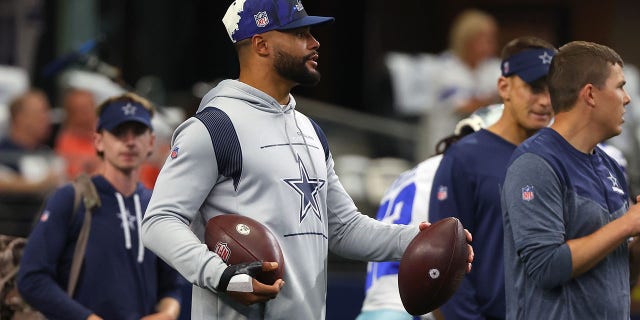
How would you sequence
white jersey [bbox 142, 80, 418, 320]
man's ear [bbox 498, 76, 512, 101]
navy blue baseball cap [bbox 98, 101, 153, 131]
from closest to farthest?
white jersey [bbox 142, 80, 418, 320], man's ear [bbox 498, 76, 512, 101], navy blue baseball cap [bbox 98, 101, 153, 131]

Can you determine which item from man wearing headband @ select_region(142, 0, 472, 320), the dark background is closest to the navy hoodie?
man wearing headband @ select_region(142, 0, 472, 320)

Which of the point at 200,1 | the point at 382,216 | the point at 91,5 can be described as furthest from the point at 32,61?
the point at 382,216

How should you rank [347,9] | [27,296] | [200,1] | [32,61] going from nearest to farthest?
[27,296], [32,61], [200,1], [347,9]

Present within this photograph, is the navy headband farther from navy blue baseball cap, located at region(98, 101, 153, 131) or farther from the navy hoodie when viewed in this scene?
the navy hoodie

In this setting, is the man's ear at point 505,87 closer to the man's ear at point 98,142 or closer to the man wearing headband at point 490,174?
the man wearing headband at point 490,174

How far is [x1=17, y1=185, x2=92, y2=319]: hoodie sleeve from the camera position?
685 centimetres

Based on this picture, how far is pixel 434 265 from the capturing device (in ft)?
18.0

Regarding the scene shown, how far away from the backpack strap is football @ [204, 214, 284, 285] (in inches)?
70.2

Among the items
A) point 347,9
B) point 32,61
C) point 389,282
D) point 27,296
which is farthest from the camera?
point 347,9

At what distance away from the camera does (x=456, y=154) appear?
702 centimetres

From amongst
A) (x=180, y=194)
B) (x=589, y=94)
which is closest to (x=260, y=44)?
(x=180, y=194)

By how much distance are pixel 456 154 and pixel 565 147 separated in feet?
4.30

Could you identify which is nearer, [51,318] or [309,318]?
[309,318]

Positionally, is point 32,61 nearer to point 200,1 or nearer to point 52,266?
point 200,1
